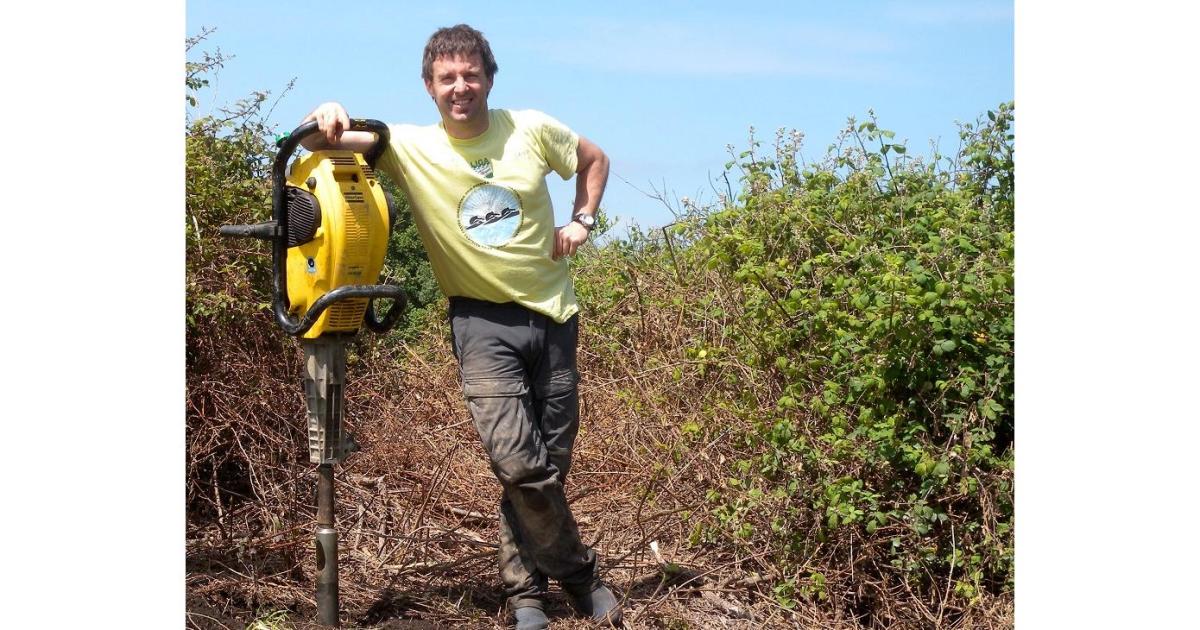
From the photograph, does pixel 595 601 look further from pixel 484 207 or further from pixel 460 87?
pixel 460 87

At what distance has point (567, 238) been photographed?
175 inches

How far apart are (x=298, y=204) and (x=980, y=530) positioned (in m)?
2.56

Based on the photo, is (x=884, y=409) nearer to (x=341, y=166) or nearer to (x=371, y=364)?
(x=341, y=166)

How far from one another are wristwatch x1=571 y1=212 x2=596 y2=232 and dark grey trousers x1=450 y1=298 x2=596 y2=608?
1.09 ft

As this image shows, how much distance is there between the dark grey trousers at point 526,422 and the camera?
4.33 meters

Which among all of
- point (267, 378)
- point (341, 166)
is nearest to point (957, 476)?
point (341, 166)

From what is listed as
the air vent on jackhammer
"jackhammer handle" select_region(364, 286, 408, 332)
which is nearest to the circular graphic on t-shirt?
"jackhammer handle" select_region(364, 286, 408, 332)

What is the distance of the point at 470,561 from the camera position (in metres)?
5.24

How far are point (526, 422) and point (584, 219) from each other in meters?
0.74

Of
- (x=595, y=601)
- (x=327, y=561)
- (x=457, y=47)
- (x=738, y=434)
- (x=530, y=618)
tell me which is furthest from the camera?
(x=738, y=434)

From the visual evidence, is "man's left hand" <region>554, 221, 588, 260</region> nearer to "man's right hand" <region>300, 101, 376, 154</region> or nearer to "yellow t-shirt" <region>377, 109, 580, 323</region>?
"yellow t-shirt" <region>377, 109, 580, 323</region>

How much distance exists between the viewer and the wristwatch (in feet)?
14.8

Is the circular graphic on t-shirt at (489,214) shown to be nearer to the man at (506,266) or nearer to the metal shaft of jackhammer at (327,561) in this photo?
the man at (506,266)

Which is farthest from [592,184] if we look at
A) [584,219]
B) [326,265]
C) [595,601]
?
[595,601]
